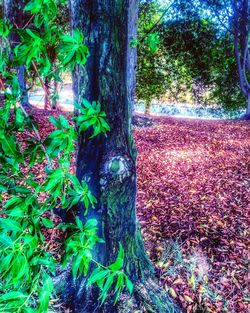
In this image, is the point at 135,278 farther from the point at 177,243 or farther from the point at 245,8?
the point at 245,8

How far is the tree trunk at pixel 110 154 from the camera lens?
1564 millimetres

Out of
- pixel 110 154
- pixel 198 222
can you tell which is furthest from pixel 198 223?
pixel 110 154

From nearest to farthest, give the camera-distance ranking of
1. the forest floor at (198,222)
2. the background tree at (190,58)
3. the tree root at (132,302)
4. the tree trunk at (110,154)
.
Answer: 1. the tree trunk at (110,154)
2. the tree root at (132,302)
3. the forest floor at (198,222)
4. the background tree at (190,58)

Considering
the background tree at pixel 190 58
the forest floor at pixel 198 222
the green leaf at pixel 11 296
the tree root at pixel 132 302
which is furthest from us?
the background tree at pixel 190 58

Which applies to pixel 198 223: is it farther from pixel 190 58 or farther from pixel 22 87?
pixel 190 58

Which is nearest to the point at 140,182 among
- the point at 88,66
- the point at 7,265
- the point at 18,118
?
the point at 88,66

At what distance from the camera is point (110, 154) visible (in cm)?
169

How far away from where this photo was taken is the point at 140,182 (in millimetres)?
3664

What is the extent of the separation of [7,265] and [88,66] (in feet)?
3.67

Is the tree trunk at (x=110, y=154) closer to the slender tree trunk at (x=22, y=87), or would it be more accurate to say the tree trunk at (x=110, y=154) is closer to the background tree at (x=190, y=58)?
the slender tree trunk at (x=22, y=87)

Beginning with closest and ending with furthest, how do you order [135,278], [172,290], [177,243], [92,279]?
[92,279]
[135,278]
[172,290]
[177,243]

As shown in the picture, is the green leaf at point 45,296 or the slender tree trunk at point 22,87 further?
the slender tree trunk at point 22,87

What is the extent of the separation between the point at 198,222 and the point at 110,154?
1593 millimetres

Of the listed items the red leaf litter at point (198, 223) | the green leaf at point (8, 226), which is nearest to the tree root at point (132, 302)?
the red leaf litter at point (198, 223)
